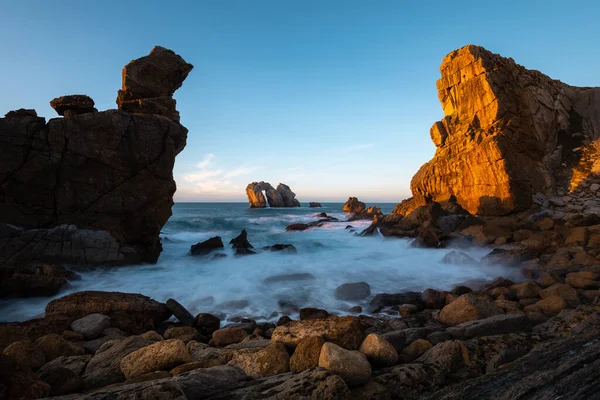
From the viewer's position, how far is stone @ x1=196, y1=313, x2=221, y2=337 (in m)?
8.09

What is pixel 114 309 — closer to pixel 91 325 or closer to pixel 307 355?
pixel 91 325

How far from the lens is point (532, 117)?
73.8 feet

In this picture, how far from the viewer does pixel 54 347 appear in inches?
200

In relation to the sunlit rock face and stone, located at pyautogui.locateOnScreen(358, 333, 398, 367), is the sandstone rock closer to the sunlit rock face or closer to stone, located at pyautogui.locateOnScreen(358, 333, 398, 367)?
stone, located at pyautogui.locateOnScreen(358, 333, 398, 367)

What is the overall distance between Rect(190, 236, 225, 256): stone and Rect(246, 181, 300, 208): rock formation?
86.8m

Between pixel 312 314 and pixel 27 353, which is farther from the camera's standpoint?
pixel 312 314

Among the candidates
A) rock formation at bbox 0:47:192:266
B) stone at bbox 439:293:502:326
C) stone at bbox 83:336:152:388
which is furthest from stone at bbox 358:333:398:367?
rock formation at bbox 0:47:192:266

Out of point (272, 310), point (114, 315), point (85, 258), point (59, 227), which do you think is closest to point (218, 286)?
point (272, 310)

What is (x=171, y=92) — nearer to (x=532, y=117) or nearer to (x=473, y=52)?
(x=473, y=52)

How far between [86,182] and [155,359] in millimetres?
14843

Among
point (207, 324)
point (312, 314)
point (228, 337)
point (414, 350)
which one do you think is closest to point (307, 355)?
point (414, 350)

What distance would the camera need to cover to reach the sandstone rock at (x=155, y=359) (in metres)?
3.92

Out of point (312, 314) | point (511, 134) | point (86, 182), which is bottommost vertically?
point (312, 314)

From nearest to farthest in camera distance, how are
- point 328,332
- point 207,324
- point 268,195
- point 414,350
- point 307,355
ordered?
point 307,355 < point 328,332 < point 414,350 < point 207,324 < point 268,195
